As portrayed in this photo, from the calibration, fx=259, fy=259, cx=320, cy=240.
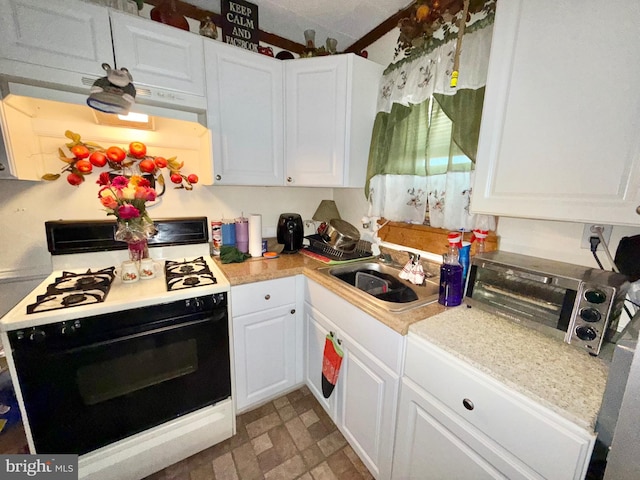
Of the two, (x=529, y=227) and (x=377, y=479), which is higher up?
(x=529, y=227)

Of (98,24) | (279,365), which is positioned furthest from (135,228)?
(279,365)

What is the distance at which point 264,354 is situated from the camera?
1.51 metres

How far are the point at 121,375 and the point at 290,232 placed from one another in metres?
1.13

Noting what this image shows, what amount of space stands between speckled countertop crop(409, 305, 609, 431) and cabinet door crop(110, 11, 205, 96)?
5.20 ft

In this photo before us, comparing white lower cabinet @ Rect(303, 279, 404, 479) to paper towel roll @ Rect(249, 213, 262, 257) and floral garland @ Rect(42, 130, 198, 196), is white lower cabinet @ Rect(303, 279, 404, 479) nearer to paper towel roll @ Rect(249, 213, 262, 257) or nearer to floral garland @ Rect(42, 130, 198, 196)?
paper towel roll @ Rect(249, 213, 262, 257)

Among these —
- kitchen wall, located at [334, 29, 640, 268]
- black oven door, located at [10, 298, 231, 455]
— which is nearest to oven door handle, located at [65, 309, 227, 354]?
black oven door, located at [10, 298, 231, 455]

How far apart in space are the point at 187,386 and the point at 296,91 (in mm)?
1743

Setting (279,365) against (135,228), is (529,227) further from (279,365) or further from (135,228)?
(135,228)

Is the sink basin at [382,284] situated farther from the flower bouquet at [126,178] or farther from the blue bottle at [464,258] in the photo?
the flower bouquet at [126,178]

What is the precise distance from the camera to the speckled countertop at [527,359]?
0.60m

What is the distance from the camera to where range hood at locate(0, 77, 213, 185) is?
1.10 meters

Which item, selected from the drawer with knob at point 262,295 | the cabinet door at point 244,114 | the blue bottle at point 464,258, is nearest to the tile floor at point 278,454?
the drawer with knob at point 262,295

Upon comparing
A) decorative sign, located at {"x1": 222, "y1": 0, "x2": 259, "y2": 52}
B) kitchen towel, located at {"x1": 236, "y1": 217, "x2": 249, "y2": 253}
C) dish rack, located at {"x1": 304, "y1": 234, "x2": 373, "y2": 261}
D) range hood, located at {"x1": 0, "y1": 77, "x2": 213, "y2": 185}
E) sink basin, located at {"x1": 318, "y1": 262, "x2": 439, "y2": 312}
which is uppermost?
decorative sign, located at {"x1": 222, "y1": 0, "x2": 259, "y2": 52}

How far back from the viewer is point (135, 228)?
4.24 feet
